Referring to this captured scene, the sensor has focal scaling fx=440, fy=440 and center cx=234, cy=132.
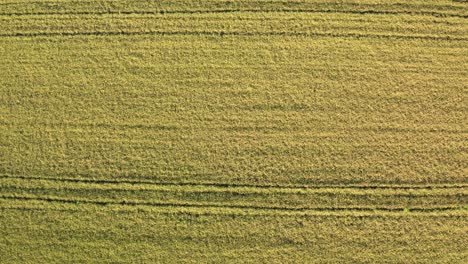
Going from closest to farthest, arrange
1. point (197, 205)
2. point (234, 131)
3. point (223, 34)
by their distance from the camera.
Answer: point (197, 205), point (234, 131), point (223, 34)

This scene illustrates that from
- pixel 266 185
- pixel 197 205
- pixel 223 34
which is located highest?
pixel 223 34

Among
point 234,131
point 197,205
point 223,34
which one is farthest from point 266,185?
point 223,34

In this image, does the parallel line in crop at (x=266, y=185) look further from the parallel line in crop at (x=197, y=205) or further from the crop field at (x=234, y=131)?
the parallel line in crop at (x=197, y=205)

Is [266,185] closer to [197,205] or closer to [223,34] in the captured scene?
[197,205]

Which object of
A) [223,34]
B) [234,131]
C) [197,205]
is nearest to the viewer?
[197,205]

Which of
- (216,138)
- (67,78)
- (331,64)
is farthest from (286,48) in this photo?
(67,78)

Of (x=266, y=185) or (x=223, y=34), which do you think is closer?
(x=266, y=185)

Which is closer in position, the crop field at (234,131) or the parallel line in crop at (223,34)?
the crop field at (234,131)

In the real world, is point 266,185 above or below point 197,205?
above

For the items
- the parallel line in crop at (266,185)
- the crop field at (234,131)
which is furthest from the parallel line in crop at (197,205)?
the parallel line in crop at (266,185)

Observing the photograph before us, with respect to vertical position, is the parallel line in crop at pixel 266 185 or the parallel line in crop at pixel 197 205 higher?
the parallel line in crop at pixel 266 185
